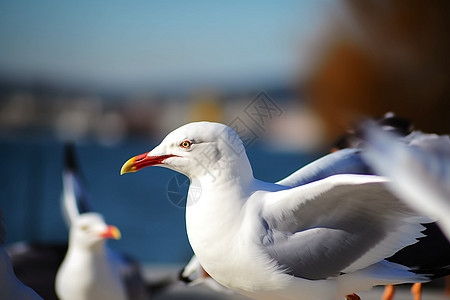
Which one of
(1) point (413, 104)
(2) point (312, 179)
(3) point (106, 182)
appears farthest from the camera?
(3) point (106, 182)

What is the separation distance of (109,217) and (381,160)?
66.5ft

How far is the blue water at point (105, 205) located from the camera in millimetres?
6569

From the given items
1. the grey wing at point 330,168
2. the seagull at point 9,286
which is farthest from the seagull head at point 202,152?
the seagull at point 9,286

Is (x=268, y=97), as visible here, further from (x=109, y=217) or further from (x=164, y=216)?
(x=164, y=216)

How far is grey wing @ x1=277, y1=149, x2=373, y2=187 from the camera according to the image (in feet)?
6.48

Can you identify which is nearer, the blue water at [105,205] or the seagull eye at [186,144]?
the seagull eye at [186,144]

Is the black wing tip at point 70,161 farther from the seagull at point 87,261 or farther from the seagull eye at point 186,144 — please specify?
the seagull eye at point 186,144

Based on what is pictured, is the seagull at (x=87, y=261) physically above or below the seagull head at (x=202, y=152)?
below

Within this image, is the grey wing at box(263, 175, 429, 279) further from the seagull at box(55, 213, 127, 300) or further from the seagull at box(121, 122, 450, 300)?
the seagull at box(55, 213, 127, 300)

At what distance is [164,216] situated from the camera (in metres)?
23.0

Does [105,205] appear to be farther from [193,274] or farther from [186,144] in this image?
[186,144]

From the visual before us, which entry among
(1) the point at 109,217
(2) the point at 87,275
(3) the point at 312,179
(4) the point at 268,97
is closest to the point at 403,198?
(3) the point at 312,179

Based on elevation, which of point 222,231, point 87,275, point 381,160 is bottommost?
point 87,275

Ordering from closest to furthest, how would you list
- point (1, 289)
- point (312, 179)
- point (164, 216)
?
1. point (1, 289)
2. point (312, 179)
3. point (164, 216)
